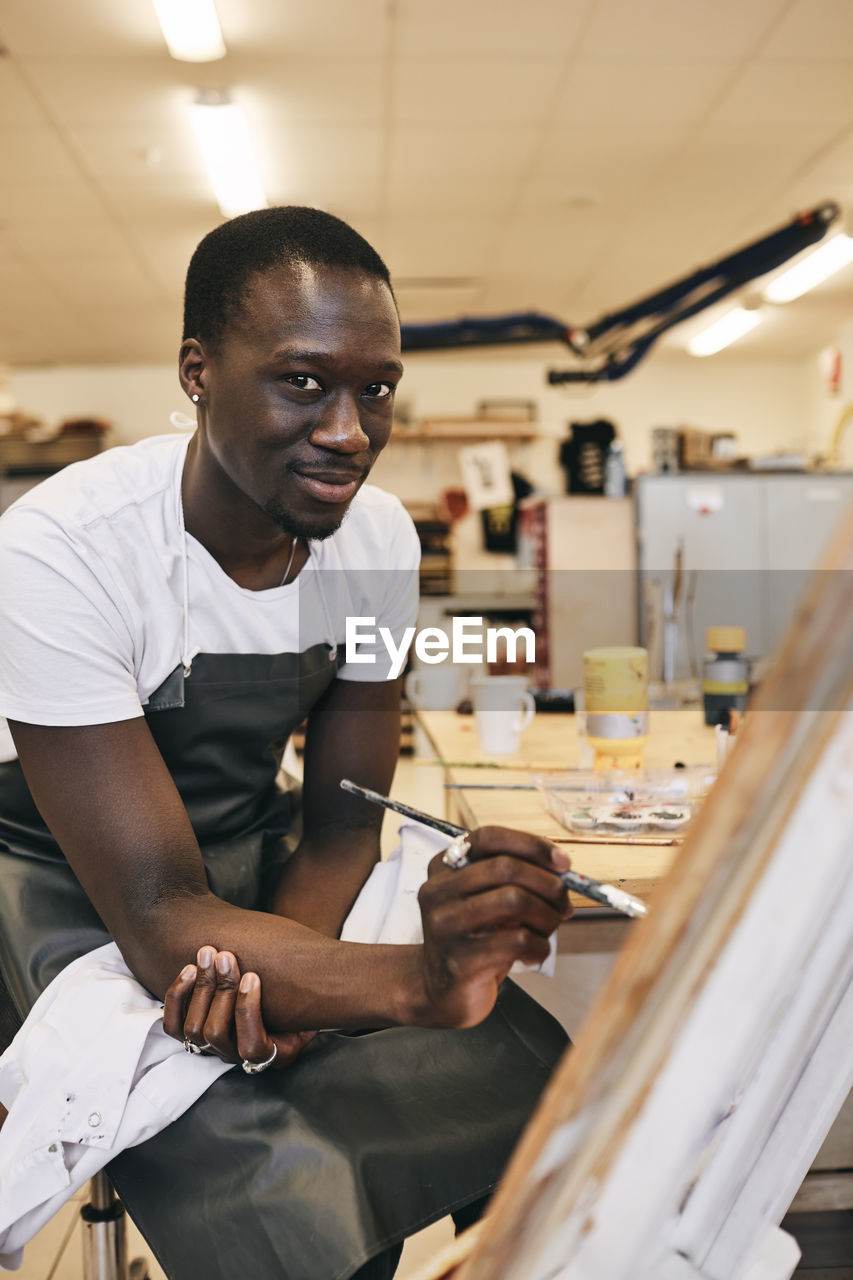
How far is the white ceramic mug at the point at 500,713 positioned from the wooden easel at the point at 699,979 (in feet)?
4.10

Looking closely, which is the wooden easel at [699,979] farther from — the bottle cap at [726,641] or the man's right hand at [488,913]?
the bottle cap at [726,641]

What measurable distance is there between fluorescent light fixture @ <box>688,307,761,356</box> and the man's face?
598 centimetres

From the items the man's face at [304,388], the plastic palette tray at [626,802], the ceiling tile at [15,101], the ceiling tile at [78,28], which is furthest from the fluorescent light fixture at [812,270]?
the man's face at [304,388]

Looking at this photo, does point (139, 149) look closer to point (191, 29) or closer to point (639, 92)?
point (191, 29)

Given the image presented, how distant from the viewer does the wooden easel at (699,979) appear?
37 cm

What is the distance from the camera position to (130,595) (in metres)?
1.07

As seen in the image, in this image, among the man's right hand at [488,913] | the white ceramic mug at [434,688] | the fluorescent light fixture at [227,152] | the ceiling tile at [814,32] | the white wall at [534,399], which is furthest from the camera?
the white wall at [534,399]

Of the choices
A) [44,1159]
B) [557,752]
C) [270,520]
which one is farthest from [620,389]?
[44,1159]

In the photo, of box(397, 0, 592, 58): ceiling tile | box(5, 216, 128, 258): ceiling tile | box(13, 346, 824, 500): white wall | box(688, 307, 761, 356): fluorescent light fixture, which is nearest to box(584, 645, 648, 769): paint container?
box(397, 0, 592, 58): ceiling tile

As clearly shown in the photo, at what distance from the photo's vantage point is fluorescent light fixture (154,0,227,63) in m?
3.24

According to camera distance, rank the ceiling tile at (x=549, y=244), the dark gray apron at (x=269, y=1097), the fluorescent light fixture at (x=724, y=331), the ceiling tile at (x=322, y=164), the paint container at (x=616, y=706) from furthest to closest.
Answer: the fluorescent light fixture at (x=724, y=331) → the ceiling tile at (x=549, y=244) → the ceiling tile at (x=322, y=164) → the paint container at (x=616, y=706) → the dark gray apron at (x=269, y=1097)

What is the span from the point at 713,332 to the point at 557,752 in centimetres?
593

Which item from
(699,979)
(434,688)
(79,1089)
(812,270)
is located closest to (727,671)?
(434,688)

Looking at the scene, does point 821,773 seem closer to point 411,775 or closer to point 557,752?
point 557,752
